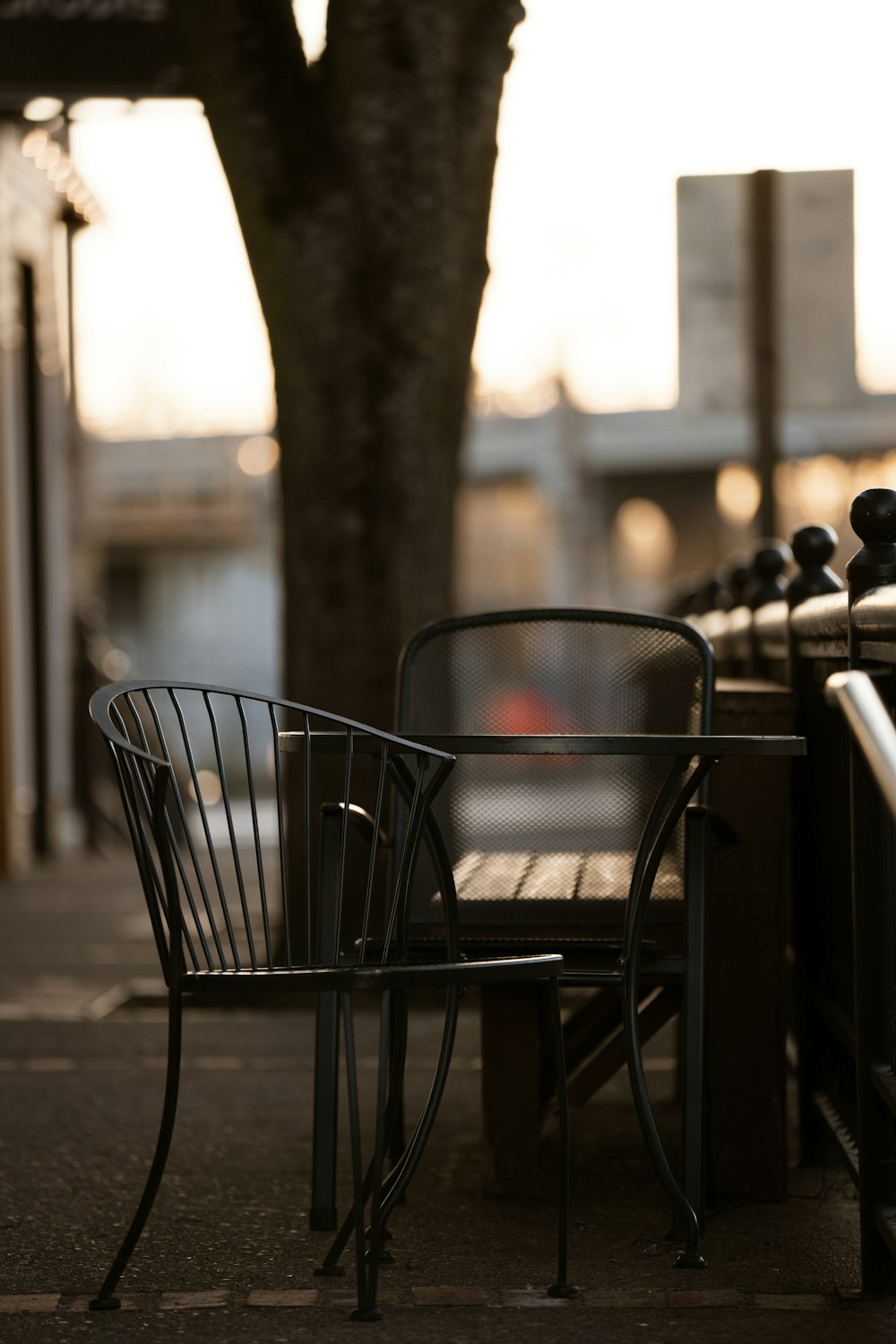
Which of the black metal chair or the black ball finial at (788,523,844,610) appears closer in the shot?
the black metal chair

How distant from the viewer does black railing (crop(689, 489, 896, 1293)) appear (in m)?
3.04

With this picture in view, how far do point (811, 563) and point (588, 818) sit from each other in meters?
0.86

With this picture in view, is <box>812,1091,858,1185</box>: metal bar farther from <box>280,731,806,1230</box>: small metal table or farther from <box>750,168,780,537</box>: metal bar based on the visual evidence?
<box>750,168,780,537</box>: metal bar

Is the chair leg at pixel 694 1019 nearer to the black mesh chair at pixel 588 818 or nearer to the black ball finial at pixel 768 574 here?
the black mesh chair at pixel 588 818

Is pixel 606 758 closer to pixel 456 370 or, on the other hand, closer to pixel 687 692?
pixel 687 692

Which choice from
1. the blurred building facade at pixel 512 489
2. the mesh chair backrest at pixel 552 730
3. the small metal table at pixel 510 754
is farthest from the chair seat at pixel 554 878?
the blurred building facade at pixel 512 489

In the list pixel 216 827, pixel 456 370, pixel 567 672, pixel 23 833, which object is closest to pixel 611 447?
pixel 216 827

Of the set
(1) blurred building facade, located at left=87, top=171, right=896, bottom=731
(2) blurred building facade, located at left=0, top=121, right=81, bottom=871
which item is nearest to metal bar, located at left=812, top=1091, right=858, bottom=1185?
(2) blurred building facade, located at left=0, top=121, right=81, bottom=871

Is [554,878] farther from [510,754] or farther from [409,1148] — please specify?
[409,1148]

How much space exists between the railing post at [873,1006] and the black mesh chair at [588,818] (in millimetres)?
298

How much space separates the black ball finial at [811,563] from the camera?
4.11 m

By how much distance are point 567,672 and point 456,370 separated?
2708 mm

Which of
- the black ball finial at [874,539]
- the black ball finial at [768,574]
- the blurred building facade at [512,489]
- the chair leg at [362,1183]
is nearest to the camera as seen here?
the chair leg at [362,1183]

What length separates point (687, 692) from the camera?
12.1ft
